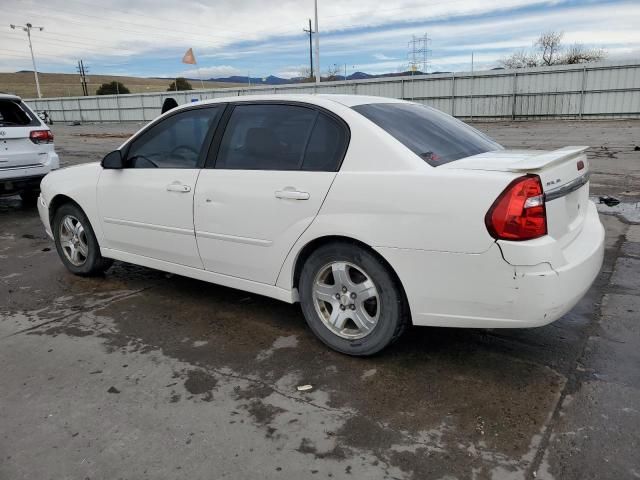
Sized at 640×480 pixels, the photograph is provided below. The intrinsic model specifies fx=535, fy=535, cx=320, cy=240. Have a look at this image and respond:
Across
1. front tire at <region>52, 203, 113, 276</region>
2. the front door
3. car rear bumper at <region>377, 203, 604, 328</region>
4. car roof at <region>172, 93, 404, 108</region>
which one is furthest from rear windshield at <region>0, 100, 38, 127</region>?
car rear bumper at <region>377, 203, 604, 328</region>

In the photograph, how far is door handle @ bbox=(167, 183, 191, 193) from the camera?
3.98 metres

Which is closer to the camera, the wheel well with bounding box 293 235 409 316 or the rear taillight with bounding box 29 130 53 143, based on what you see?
the wheel well with bounding box 293 235 409 316

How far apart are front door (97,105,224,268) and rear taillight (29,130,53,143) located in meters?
4.86

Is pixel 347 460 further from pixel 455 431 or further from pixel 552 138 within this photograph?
pixel 552 138

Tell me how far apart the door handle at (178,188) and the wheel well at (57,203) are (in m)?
1.40

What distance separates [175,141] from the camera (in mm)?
4270

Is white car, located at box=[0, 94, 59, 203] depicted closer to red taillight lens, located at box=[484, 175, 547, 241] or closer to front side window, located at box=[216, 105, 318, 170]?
front side window, located at box=[216, 105, 318, 170]

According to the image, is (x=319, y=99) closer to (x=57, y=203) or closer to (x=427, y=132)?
(x=427, y=132)

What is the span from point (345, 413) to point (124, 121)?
44175 millimetres

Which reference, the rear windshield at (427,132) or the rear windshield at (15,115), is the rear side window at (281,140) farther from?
the rear windshield at (15,115)

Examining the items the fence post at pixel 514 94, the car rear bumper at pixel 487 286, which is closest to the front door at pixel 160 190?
the car rear bumper at pixel 487 286

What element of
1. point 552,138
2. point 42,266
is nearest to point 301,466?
point 42,266

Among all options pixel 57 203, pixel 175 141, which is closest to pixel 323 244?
pixel 175 141

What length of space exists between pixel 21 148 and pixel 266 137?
6.45 m
